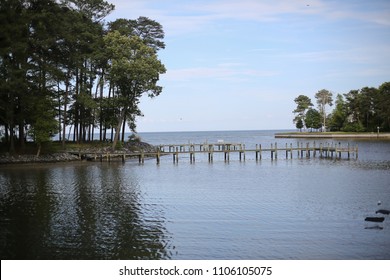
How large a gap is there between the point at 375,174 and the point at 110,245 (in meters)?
26.3

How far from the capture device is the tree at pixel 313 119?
4870 inches

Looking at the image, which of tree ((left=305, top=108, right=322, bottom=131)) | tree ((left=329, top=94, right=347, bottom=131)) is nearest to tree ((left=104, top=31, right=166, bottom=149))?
tree ((left=329, top=94, right=347, bottom=131))

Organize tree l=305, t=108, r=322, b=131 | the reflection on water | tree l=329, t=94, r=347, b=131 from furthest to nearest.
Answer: tree l=305, t=108, r=322, b=131, tree l=329, t=94, r=347, b=131, the reflection on water

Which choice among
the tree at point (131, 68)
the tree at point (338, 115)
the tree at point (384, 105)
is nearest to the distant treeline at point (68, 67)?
the tree at point (131, 68)

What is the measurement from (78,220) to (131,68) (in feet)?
102

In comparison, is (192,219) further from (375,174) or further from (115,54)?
(115,54)

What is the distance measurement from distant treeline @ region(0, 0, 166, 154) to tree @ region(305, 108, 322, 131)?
76.2 m

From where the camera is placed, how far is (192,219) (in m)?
20.9

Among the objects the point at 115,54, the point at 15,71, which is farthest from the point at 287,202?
the point at 115,54

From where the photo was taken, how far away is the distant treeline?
41281mm

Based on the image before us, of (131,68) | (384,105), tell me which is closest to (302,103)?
(384,105)

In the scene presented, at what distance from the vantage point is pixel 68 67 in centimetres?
4834

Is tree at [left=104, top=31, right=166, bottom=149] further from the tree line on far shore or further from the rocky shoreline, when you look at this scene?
the tree line on far shore

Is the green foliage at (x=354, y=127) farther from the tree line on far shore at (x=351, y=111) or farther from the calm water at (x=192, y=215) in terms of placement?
the calm water at (x=192, y=215)
